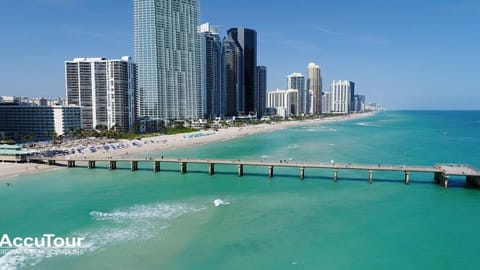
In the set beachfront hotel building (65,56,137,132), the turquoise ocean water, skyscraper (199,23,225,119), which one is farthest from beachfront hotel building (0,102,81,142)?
skyscraper (199,23,225,119)

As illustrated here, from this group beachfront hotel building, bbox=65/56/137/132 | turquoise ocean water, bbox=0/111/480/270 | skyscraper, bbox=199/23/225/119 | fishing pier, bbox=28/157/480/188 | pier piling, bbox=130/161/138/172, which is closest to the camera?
turquoise ocean water, bbox=0/111/480/270

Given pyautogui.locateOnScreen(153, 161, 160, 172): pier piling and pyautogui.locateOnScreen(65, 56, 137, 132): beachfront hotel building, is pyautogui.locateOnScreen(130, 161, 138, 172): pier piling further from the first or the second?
pyautogui.locateOnScreen(65, 56, 137, 132): beachfront hotel building

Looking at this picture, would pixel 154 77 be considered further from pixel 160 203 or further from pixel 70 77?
pixel 160 203

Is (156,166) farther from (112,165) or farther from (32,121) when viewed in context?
(32,121)

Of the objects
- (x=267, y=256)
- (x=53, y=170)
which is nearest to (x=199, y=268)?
(x=267, y=256)

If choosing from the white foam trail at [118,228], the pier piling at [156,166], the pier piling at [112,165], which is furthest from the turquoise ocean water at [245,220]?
the pier piling at [112,165]

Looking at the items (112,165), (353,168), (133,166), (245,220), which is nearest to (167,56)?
(112,165)
